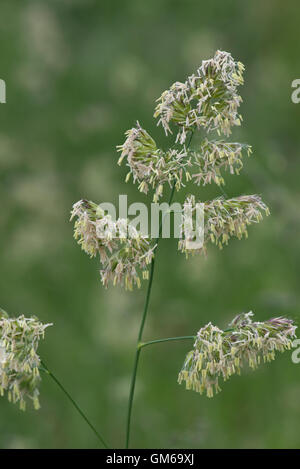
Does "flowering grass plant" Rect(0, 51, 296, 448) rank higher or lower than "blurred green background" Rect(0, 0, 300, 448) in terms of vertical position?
lower

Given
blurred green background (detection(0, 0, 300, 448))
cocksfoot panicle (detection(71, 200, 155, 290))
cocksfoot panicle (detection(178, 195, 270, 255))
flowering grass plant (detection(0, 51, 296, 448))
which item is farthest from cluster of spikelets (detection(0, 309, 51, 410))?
blurred green background (detection(0, 0, 300, 448))

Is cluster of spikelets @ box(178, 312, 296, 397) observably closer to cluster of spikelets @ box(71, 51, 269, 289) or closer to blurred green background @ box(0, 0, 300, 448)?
cluster of spikelets @ box(71, 51, 269, 289)

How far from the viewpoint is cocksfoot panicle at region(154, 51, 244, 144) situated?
107 cm

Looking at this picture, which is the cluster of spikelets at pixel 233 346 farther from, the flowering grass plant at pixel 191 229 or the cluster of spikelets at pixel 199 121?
the cluster of spikelets at pixel 199 121

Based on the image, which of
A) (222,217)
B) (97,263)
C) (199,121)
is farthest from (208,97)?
(97,263)

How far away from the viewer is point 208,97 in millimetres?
1084

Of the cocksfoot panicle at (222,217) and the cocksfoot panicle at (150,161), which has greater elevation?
the cocksfoot panicle at (150,161)

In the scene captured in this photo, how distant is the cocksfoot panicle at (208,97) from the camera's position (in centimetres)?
107

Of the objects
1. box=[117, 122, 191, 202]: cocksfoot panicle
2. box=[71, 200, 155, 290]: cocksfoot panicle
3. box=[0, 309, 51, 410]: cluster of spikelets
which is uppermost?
box=[117, 122, 191, 202]: cocksfoot panicle

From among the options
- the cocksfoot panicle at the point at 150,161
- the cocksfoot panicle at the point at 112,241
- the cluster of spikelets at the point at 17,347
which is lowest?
the cluster of spikelets at the point at 17,347

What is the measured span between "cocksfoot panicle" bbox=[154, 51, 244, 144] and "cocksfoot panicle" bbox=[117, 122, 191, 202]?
4 centimetres

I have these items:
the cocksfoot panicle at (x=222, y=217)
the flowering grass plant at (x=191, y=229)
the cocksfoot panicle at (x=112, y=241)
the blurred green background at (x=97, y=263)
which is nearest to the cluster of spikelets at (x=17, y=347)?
the flowering grass plant at (x=191, y=229)

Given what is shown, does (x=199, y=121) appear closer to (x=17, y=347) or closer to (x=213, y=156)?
(x=213, y=156)
